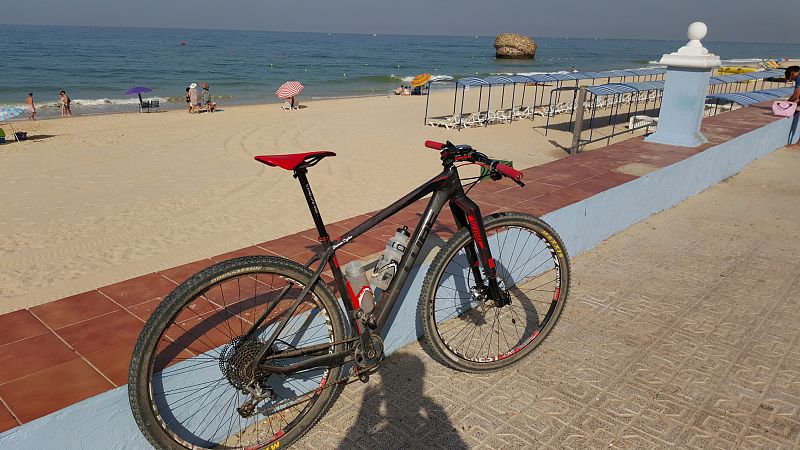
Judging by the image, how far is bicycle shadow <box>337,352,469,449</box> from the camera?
2.99m

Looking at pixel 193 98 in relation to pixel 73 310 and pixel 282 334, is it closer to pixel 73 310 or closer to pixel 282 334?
pixel 73 310

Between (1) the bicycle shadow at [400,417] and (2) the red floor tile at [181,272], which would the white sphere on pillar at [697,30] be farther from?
(2) the red floor tile at [181,272]

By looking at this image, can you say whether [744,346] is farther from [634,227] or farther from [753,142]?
[753,142]

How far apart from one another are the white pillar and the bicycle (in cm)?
587

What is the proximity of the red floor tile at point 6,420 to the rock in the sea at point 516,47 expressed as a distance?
97.8 metres

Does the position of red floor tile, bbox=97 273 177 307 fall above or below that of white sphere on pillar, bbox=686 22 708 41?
below

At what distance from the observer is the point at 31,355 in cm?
256

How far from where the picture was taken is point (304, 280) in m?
2.72

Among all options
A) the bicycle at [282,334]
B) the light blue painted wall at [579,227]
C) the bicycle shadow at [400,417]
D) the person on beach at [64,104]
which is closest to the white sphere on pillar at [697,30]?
the light blue painted wall at [579,227]

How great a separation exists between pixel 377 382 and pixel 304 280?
1.10 m

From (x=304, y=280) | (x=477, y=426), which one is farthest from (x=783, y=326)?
(x=304, y=280)

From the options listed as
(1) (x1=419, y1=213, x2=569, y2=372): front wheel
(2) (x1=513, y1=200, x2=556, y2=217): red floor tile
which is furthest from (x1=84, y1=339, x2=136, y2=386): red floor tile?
(2) (x1=513, y1=200, x2=556, y2=217): red floor tile

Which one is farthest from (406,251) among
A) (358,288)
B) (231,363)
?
(231,363)

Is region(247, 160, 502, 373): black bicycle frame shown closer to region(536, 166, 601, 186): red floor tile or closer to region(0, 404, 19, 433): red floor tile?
region(0, 404, 19, 433): red floor tile
